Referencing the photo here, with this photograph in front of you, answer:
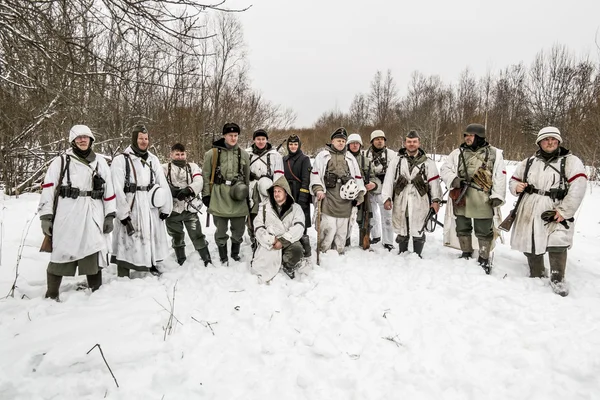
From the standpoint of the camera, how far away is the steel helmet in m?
4.43

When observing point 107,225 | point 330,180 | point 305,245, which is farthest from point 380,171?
point 107,225

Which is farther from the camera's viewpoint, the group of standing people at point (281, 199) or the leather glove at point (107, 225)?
the leather glove at point (107, 225)

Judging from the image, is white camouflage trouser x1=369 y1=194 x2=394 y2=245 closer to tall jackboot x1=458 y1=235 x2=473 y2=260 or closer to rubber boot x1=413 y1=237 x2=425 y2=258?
rubber boot x1=413 y1=237 x2=425 y2=258

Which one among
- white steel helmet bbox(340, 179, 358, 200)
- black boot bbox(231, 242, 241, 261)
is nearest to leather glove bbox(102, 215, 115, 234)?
black boot bbox(231, 242, 241, 261)

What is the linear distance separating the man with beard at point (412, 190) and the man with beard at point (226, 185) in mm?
2225

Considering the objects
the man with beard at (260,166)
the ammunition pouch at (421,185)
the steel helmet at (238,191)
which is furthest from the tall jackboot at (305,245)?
the ammunition pouch at (421,185)

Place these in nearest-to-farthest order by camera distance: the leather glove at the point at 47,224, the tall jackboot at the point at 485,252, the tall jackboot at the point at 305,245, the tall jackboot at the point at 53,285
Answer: the leather glove at the point at 47,224, the tall jackboot at the point at 53,285, the tall jackboot at the point at 485,252, the tall jackboot at the point at 305,245

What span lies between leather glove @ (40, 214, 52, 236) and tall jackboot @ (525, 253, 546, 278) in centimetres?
564

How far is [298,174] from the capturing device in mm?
5246

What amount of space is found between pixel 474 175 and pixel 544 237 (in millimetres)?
1113

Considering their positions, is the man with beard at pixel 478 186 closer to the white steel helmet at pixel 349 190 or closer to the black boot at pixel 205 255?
the white steel helmet at pixel 349 190

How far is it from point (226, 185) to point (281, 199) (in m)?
0.91

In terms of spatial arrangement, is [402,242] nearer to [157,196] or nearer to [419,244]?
[419,244]

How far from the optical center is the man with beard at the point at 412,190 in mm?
4816
